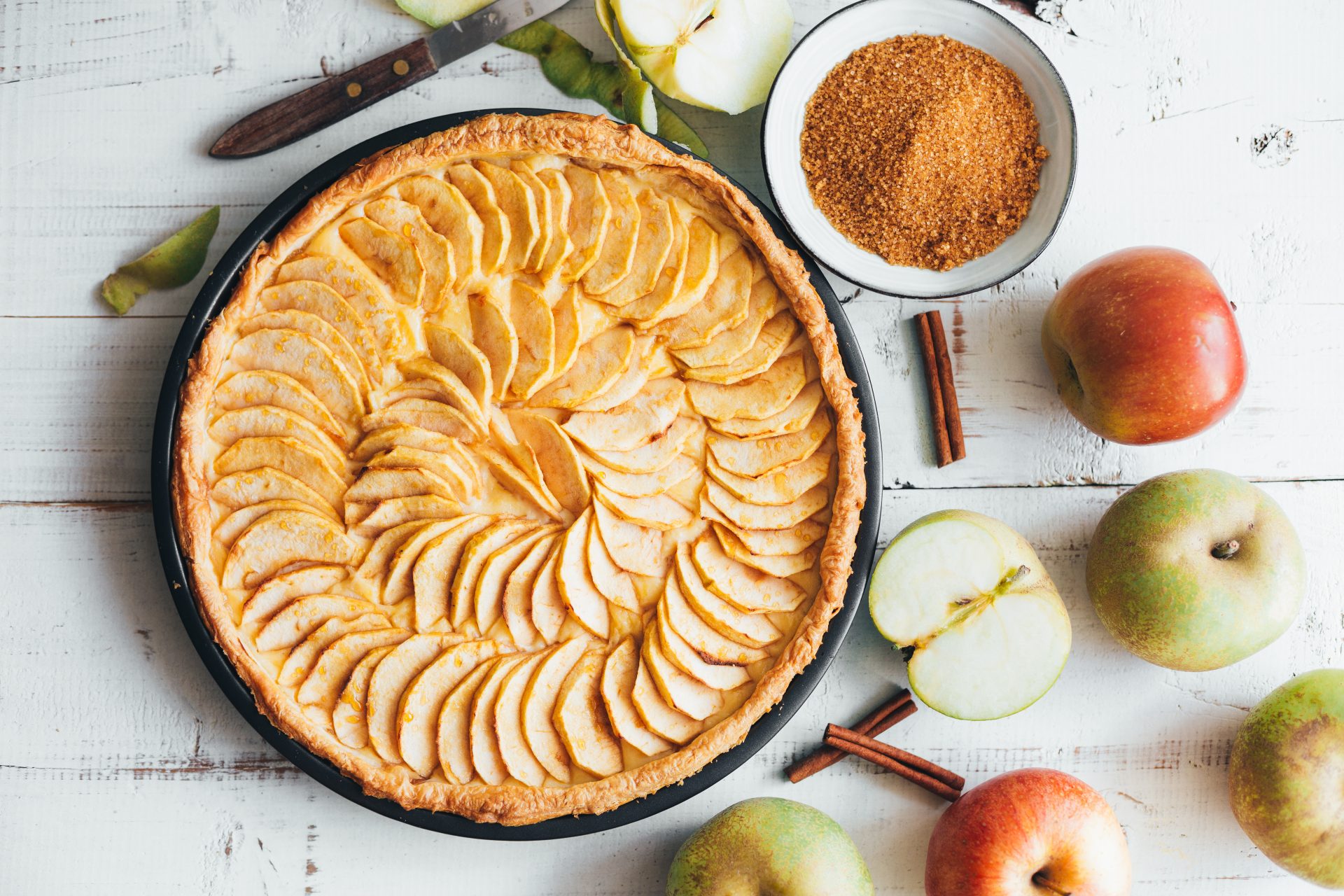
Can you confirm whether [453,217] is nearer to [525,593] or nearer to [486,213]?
[486,213]

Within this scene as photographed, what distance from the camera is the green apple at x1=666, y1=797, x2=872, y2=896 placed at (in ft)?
7.02

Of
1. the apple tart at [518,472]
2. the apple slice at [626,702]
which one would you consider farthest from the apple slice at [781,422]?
the apple slice at [626,702]

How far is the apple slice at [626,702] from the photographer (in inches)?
82.7

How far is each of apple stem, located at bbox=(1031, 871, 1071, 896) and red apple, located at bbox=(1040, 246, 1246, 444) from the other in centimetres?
110

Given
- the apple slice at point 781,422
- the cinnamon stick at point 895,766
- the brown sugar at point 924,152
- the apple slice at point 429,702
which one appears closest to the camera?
the apple slice at point 429,702

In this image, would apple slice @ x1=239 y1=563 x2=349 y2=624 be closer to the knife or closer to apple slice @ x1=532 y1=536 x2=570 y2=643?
apple slice @ x1=532 y1=536 x2=570 y2=643

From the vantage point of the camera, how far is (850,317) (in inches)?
98.2

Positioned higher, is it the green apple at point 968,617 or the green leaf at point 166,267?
the green leaf at point 166,267

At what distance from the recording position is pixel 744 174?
247 centimetres

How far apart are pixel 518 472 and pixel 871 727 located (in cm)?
114

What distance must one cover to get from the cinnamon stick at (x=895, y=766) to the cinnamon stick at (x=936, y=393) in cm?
78

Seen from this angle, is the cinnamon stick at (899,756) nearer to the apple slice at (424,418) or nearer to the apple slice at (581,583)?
the apple slice at (581,583)

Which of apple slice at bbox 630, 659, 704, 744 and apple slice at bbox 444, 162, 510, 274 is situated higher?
apple slice at bbox 444, 162, 510, 274

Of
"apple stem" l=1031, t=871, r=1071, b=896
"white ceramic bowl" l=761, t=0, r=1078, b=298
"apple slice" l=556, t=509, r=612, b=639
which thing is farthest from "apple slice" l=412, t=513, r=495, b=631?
"apple stem" l=1031, t=871, r=1071, b=896
